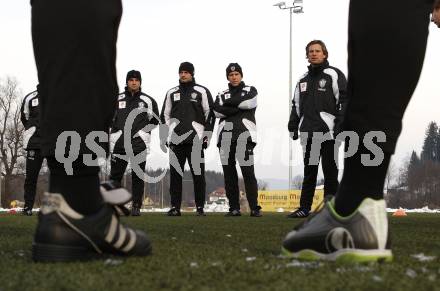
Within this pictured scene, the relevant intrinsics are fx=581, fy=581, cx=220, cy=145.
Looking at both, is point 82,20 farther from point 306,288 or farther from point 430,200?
point 430,200

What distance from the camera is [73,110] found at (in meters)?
1.56

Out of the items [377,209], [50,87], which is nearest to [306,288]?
[377,209]

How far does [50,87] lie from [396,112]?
3.11 feet

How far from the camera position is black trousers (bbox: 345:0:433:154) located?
1.57m

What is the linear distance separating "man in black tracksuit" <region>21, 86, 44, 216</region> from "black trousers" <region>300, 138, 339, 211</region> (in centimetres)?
382

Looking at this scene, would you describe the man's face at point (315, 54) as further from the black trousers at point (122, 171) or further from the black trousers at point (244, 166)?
the black trousers at point (122, 171)

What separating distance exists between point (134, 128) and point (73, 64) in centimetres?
684

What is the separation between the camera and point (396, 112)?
160 centimetres

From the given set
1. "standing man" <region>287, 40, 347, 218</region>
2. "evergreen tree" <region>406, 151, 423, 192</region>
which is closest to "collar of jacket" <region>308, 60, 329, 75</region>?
"standing man" <region>287, 40, 347, 218</region>

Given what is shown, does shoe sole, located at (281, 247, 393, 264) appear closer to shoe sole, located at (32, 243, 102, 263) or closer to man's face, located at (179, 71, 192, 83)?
shoe sole, located at (32, 243, 102, 263)

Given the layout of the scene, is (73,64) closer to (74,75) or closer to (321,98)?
(74,75)

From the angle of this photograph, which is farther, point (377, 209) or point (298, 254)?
point (298, 254)

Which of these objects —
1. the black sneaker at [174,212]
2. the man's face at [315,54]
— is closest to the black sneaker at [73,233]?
the man's face at [315,54]

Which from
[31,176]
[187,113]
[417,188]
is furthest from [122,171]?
[417,188]
